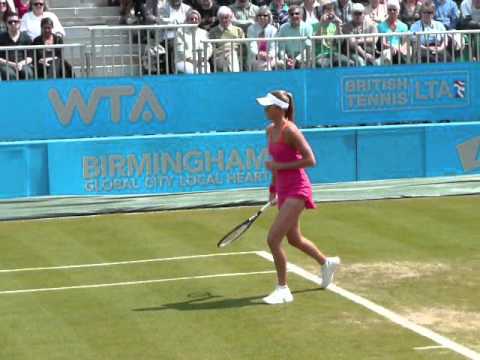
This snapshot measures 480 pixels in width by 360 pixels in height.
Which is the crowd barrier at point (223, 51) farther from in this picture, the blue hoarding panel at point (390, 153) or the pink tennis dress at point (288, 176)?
the pink tennis dress at point (288, 176)

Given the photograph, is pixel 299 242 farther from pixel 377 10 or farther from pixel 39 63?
pixel 377 10

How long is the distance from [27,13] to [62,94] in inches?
96.1

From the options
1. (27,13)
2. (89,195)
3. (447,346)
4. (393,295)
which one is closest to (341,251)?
(393,295)

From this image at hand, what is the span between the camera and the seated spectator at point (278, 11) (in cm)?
2389

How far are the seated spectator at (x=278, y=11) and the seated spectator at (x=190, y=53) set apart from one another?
3.08m

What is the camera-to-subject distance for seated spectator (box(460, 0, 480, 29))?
24031mm

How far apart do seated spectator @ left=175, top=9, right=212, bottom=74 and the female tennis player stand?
8420 mm

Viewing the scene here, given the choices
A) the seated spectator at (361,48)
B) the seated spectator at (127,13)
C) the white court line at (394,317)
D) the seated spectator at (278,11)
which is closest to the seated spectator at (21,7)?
the seated spectator at (127,13)

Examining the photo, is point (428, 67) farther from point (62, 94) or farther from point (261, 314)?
point (261, 314)

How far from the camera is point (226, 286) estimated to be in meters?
13.3

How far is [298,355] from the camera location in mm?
10258

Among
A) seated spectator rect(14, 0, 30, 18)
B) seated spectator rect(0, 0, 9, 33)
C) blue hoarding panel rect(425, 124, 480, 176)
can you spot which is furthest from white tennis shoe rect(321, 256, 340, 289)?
seated spectator rect(14, 0, 30, 18)

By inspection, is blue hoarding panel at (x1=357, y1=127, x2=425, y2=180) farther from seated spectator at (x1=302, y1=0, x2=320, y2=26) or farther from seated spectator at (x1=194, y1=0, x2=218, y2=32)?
seated spectator at (x1=194, y1=0, x2=218, y2=32)

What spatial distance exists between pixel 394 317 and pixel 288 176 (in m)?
1.79
